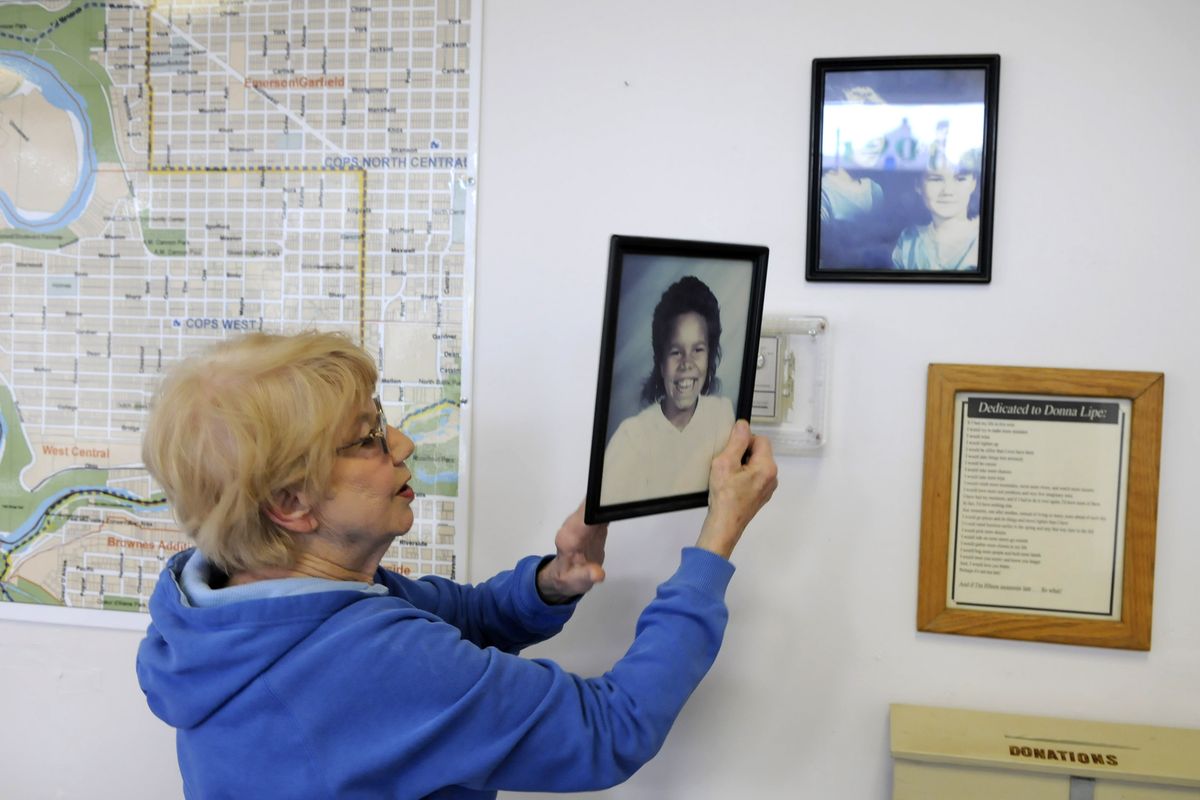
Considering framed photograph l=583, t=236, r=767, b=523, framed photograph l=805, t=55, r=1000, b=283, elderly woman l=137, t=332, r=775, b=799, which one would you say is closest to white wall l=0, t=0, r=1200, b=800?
framed photograph l=805, t=55, r=1000, b=283

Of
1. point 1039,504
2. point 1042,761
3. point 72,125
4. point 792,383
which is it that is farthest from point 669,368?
point 72,125

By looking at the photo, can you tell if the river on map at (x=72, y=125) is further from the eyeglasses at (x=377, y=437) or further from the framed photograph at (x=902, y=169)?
the framed photograph at (x=902, y=169)

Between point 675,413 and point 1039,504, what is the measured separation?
22.8 inches

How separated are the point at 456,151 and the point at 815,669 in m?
0.95

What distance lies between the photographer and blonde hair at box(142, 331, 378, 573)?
3.04 feet

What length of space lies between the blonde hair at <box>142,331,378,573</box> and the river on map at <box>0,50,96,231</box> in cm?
73

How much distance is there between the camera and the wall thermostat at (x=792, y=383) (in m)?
1.29

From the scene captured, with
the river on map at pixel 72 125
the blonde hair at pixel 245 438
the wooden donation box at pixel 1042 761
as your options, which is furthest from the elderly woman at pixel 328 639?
the river on map at pixel 72 125

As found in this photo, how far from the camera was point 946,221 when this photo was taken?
4.15ft

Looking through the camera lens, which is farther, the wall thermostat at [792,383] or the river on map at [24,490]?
the river on map at [24,490]

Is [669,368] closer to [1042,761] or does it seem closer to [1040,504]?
[1040,504]

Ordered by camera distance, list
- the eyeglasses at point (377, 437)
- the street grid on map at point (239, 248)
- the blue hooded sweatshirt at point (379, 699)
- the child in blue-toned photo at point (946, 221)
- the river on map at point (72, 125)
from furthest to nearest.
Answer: the river on map at point (72, 125) → the street grid on map at point (239, 248) → the child in blue-toned photo at point (946, 221) → the eyeglasses at point (377, 437) → the blue hooded sweatshirt at point (379, 699)

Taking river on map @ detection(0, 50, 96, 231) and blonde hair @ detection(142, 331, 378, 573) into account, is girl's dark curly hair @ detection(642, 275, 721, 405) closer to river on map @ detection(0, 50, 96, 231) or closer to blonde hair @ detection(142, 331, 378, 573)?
blonde hair @ detection(142, 331, 378, 573)

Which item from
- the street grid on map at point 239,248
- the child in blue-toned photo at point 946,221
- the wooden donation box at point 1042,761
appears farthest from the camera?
the street grid on map at point 239,248
